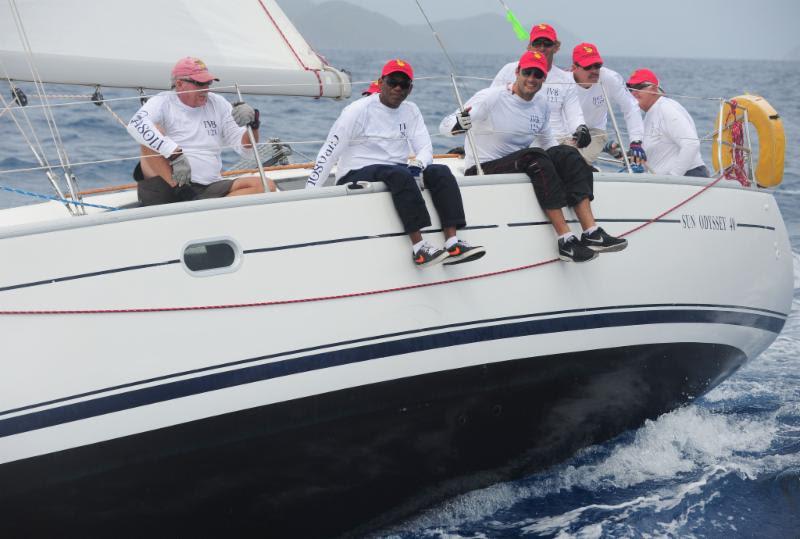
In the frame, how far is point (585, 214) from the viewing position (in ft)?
17.3

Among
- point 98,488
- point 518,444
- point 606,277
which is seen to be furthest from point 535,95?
point 98,488

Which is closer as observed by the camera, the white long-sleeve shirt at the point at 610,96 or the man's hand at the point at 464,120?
the man's hand at the point at 464,120

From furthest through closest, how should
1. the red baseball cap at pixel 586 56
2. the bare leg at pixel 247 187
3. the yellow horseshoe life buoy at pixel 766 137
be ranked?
the yellow horseshoe life buoy at pixel 766 137
the red baseball cap at pixel 586 56
the bare leg at pixel 247 187

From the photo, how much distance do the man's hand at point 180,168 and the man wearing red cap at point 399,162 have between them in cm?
58

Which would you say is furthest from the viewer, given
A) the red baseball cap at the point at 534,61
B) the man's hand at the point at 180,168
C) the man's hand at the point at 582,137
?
the man's hand at the point at 582,137

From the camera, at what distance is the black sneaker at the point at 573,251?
517 cm

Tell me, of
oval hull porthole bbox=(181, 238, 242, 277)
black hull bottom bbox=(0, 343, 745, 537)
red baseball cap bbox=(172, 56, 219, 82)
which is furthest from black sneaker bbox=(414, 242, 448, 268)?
red baseball cap bbox=(172, 56, 219, 82)

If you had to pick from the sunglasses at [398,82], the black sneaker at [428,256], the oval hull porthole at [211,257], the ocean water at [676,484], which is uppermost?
the sunglasses at [398,82]

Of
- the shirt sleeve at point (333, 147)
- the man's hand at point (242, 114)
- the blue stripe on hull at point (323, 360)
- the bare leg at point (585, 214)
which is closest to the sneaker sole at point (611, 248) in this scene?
the bare leg at point (585, 214)

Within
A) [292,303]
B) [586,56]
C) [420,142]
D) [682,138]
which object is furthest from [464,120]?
[682,138]

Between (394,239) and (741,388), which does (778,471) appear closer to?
(741,388)

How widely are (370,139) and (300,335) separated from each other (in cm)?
113

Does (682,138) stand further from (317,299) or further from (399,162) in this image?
(317,299)

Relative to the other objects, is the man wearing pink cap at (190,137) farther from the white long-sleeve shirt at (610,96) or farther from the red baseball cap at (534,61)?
the white long-sleeve shirt at (610,96)
